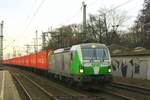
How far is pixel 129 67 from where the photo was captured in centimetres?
3256

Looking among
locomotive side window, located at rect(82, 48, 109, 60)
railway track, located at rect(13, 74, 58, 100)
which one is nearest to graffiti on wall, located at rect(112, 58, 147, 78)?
locomotive side window, located at rect(82, 48, 109, 60)

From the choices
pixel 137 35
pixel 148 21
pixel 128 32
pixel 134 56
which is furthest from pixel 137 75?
pixel 128 32

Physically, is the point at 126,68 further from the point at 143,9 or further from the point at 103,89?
Result: the point at 143,9

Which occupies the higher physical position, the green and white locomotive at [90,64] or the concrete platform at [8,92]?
the green and white locomotive at [90,64]

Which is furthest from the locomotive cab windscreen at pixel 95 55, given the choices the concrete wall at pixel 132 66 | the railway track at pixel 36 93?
the concrete wall at pixel 132 66

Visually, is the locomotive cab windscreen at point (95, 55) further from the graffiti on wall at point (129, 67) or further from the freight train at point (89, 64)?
the graffiti on wall at point (129, 67)

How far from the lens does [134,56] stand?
31516mm

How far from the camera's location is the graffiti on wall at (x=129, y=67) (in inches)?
1181

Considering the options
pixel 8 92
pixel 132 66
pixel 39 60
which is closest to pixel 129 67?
pixel 132 66

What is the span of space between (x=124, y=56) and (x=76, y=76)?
531 inches

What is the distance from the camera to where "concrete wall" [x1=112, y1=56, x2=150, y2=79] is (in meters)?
29.2

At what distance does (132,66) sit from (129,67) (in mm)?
775

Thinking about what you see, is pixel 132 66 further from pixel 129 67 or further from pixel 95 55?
pixel 95 55

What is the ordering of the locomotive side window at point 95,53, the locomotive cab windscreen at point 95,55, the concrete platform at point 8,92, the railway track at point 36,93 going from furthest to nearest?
the locomotive side window at point 95,53
the locomotive cab windscreen at point 95,55
the concrete platform at point 8,92
the railway track at point 36,93
